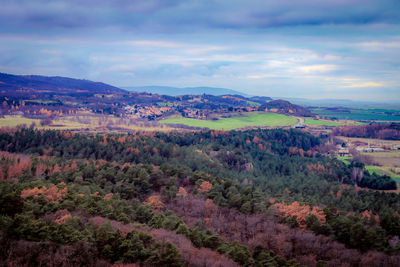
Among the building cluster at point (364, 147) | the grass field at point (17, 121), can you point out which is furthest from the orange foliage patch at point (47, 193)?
the grass field at point (17, 121)

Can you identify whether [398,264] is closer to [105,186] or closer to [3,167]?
[105,186]

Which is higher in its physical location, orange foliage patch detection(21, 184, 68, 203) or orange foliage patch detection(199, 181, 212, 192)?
orange foliage patch detection(21, 184, 68, 203)

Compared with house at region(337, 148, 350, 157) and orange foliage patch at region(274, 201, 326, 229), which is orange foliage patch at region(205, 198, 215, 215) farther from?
house at region(337, 148, 350, 157)

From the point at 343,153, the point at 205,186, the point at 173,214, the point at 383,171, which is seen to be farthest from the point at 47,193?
the point at 343,153

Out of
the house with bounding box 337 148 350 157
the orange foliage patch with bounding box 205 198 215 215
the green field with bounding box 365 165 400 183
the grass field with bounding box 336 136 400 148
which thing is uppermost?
the grass field with bounding box 336 136 400 148

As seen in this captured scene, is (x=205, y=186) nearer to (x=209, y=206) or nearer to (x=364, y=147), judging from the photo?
(x=209, y=206)

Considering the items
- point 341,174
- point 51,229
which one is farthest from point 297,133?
point 51,229

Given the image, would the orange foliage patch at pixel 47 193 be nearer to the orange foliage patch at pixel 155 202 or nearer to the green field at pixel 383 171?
the orange foliage patch at pixel 155 202

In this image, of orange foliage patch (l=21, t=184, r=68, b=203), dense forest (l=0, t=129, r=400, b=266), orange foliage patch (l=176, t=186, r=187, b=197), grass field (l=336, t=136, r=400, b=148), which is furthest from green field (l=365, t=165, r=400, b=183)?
orange foliage patch (l=21, t=184, r=68, b=203)

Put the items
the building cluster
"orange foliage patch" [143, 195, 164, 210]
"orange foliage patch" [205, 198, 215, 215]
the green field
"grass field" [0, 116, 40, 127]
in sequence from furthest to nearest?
"grass field" [0, 116, 40, 127] → the building cluster → the green field → "orange foliage patch" [205, 198, 215, 215] → "orange foliage patch" [143, 195, 164, 210]
